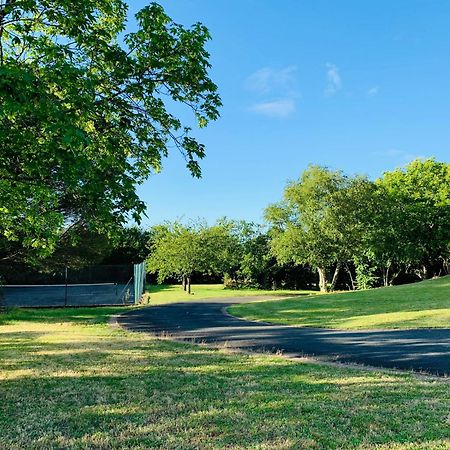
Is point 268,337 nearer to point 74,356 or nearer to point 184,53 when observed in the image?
point 74,356

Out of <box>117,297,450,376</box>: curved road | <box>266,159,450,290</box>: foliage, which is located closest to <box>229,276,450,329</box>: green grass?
<box>117,297,450,376</box>: curved road

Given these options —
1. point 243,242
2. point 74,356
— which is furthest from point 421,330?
point 243,242

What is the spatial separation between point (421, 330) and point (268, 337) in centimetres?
410

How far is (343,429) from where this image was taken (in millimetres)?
4078

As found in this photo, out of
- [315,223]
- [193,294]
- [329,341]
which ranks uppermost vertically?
[315,223]

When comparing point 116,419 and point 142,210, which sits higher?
point 142,210

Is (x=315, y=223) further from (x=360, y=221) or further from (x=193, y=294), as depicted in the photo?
(x=193, y=294)

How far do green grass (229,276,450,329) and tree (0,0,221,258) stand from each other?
27.2 feet

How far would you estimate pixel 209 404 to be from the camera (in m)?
4.91

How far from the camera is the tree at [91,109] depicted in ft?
17.1

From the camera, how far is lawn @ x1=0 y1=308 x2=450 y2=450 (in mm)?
3853

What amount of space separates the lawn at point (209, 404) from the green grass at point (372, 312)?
20.8 feet

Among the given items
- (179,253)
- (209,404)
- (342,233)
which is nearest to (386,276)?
(342,233)

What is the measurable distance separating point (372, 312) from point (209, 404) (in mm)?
12615
